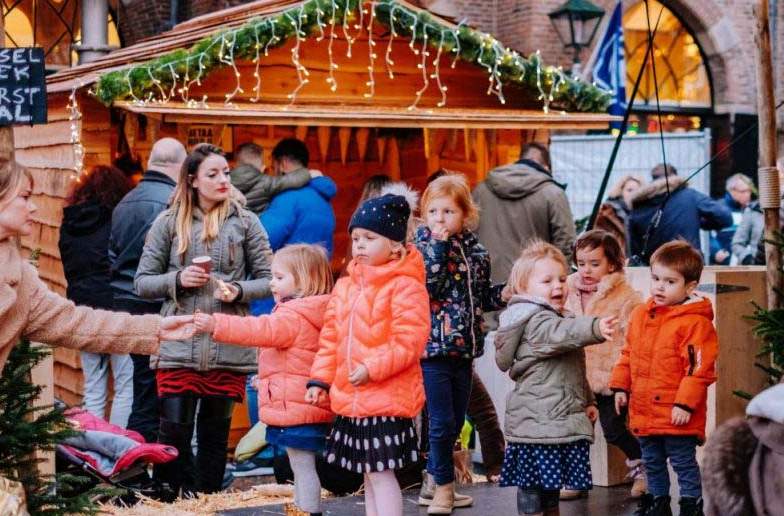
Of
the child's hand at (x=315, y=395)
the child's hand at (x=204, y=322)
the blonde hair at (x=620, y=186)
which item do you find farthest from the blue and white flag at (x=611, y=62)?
the child's hand at (x=204, y=322)

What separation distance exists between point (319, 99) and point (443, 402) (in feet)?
14.1

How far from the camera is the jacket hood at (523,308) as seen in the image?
21.0 ft

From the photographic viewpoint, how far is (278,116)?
939 cm

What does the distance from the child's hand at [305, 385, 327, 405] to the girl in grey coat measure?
93cm

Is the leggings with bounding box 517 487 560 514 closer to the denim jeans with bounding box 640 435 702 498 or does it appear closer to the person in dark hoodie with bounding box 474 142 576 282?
the denim jeans with bounding box 640 435 702 498

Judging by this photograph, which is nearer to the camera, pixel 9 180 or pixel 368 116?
pixel 9 180

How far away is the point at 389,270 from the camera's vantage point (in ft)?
20.0

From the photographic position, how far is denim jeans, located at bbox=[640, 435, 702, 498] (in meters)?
6.41

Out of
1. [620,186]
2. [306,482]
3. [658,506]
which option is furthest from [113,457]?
[620,186]

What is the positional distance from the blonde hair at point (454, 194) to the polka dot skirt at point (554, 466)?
1287 mm

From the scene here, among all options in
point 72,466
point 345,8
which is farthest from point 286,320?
point 345,8

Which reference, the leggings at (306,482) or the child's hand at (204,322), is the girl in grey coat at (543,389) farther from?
the child's hand at (204,322)

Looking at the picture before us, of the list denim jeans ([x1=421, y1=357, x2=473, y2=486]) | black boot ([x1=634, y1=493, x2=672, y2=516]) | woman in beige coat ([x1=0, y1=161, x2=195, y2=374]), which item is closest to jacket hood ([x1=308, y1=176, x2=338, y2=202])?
denim jeans ([x1=421, y1=357, x2=473, y2=486])

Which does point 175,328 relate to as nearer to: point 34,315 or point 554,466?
point 34,315
